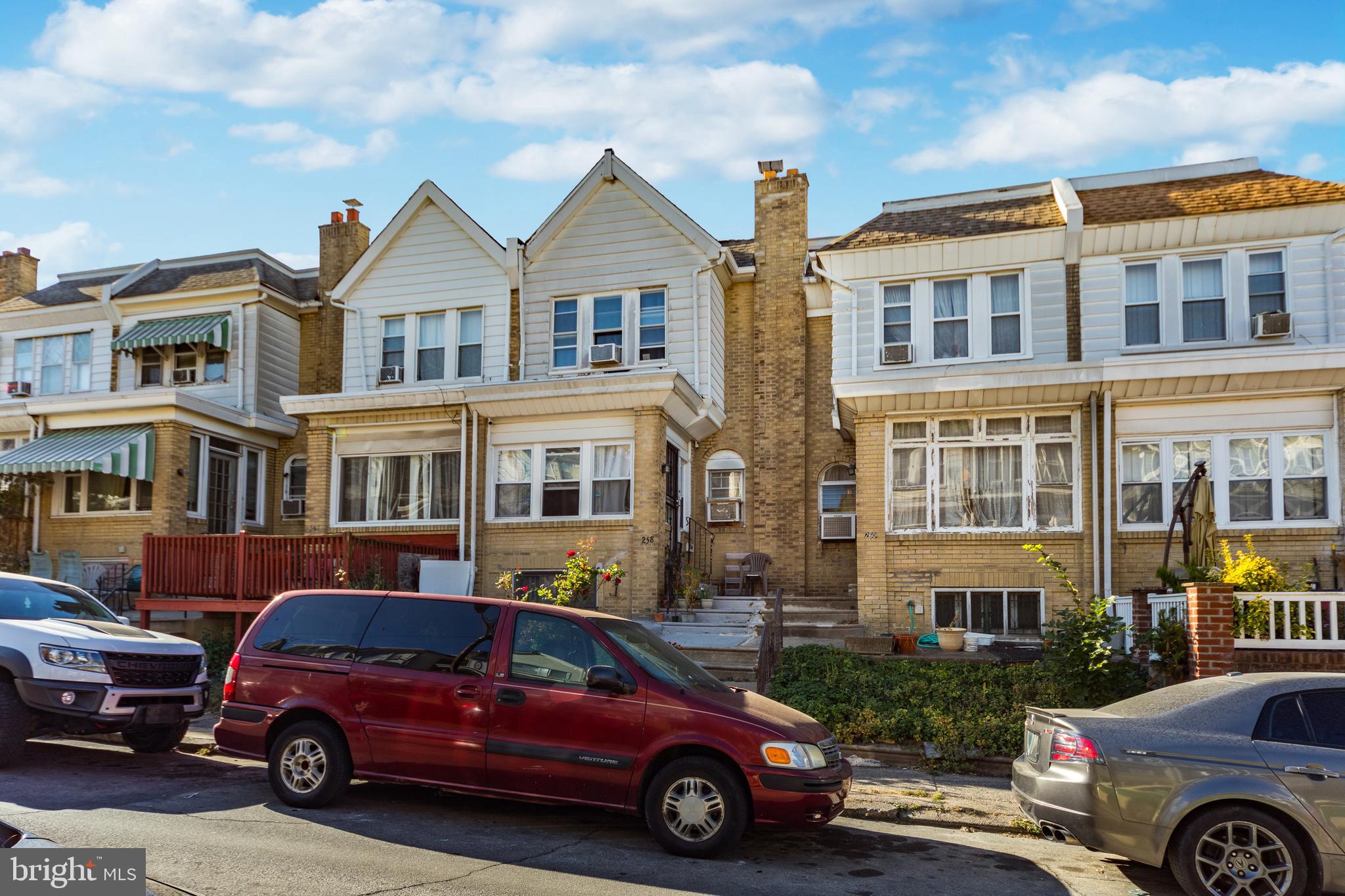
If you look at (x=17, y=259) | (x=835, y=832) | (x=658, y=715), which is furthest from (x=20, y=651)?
(x=17, y=259)

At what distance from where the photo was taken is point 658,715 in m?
7.17

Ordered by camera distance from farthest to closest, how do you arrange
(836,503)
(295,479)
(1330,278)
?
(295,479)
(836,503)
(1330,278)

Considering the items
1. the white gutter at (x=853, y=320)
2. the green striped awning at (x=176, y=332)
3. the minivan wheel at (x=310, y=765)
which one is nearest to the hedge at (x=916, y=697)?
the white gutter at (x=853, y=320)

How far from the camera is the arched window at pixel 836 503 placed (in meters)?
18.9

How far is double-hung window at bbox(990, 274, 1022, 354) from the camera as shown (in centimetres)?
1641

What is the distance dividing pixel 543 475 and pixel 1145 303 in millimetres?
10131

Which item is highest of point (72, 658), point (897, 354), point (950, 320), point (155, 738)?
point (950, 320)

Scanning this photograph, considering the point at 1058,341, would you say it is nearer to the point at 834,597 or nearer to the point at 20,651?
the point at 834,597

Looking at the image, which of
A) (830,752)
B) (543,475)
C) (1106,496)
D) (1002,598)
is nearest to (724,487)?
(543,475)

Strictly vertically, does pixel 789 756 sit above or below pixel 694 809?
above

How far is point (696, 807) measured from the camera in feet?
22.9

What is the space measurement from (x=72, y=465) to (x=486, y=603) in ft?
46.8

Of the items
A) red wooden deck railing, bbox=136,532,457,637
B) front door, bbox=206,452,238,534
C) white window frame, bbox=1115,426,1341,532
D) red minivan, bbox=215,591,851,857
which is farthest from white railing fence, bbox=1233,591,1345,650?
front door, bbox=206,452,238,534

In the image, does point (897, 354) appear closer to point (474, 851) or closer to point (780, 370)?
point (780, 370)
